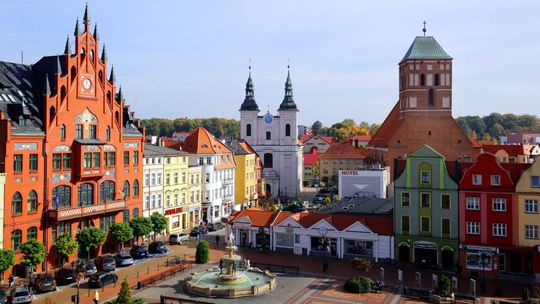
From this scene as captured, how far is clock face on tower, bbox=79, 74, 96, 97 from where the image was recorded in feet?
162

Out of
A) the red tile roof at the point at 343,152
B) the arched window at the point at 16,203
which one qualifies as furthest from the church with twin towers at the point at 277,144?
the arched window at the point at 16,203

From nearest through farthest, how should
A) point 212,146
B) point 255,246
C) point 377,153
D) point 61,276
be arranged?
point 61,276 → point 255,246 → point 212,146 → point 377,153

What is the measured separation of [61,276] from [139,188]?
58.2 ft

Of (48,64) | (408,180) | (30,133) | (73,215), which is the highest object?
(48,64)

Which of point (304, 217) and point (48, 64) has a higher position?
point (48, 64)

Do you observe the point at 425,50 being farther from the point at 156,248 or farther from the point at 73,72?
the point at 73,72

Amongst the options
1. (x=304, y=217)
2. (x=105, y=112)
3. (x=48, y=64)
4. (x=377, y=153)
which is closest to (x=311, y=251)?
(x=304, y=217)

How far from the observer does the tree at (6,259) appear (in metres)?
38.6

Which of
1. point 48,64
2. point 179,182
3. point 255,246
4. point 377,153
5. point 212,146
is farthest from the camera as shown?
point 377,153

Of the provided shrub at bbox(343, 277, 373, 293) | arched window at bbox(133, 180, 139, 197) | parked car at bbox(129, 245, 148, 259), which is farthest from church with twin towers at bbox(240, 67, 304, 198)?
shrub at bbox(343, 277, 373, 293)

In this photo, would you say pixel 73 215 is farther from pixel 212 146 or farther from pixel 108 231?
pixel 212 146

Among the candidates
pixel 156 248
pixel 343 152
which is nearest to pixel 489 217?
pixel 156 248

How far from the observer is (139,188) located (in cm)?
5697

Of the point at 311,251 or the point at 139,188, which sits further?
the point at 139,188
